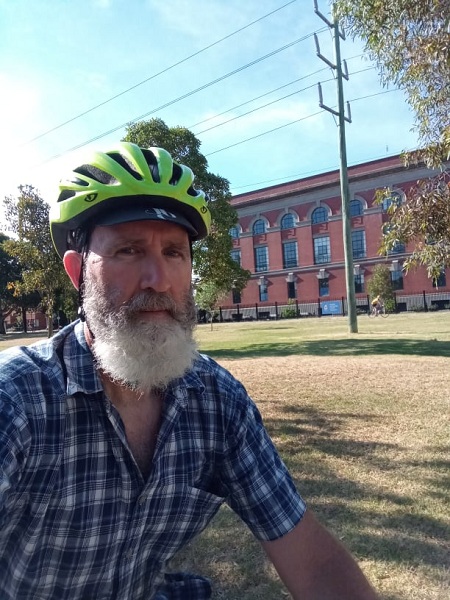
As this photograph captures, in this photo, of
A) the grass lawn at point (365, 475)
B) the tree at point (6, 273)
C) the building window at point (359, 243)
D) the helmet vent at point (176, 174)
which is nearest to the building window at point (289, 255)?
the building window at point (359, 243)

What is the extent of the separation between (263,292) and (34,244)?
123 ft

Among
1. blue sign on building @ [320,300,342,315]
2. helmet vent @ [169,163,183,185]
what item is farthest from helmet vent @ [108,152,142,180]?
blue sign on building @ [320,300,342,315]

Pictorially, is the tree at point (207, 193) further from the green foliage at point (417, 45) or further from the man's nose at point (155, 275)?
the man's nose at point (155, 275)

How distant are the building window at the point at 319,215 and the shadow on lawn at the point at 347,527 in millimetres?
43615

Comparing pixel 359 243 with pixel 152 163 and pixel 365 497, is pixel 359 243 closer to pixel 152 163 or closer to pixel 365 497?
pixel 365 497

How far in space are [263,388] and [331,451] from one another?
3.10 m

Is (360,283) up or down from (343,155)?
down

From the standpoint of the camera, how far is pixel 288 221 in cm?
4916

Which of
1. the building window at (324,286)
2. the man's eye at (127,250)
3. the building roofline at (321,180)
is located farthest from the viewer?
the building window at (324,286)

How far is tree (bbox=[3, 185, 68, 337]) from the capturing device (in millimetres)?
14914

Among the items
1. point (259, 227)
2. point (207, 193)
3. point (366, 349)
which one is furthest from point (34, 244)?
point (259, 227)

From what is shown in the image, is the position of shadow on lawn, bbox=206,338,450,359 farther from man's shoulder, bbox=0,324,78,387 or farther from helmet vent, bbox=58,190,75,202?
man's shoulder, bbox=0,324,78,387

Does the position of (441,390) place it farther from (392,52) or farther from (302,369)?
(392,52)

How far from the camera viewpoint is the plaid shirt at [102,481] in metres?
1.37
